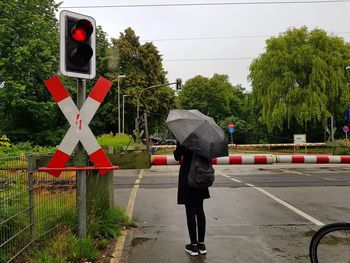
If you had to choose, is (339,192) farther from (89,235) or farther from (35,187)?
(35,187)

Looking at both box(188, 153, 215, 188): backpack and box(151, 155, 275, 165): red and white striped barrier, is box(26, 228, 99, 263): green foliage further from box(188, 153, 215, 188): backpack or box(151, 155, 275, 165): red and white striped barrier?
box(151, 155, 275, 165): red and white striped barrier

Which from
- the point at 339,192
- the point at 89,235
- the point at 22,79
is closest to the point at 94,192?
the point at 89,235

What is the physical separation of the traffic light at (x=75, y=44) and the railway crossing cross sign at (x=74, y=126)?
0.21 m

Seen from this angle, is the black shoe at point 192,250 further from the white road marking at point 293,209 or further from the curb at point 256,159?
the curb at point 256,159

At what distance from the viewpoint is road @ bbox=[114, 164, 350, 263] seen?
566 centimetres

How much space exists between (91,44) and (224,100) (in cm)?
8406

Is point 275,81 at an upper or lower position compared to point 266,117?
upper

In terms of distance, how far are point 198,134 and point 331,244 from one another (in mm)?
1934

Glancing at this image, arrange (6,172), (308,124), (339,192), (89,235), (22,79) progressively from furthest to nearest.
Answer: (308,124) < (22,79) < (339,192) < (89,235) < (6,172)

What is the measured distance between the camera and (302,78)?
141ft

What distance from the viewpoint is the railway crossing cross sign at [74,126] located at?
530cm

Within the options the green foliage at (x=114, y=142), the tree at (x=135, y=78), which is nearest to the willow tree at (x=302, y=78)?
the tree at (x=135, y=78)

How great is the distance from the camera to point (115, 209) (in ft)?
23.6

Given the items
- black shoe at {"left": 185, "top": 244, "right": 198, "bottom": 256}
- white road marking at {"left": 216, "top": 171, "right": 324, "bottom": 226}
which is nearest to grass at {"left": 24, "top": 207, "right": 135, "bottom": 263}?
black shoe at {"left": 185, "top": 244, "right": 198, "bottom": 256}
